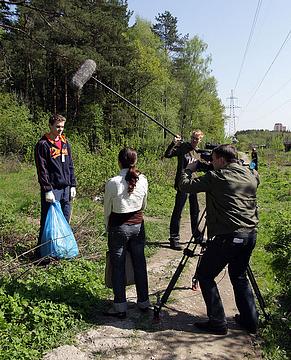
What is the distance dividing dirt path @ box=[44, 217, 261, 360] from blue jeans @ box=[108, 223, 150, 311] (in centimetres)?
26

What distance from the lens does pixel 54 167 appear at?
17.4 ft

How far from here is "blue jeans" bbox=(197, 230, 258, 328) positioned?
3.64 m

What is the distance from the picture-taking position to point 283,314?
4285 millimetres

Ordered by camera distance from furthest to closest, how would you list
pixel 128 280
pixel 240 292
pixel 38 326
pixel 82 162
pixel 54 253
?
pixel 82 162 → pixel 54 253 → pixel 128 280 → pixel 240 292 → pixel 38 326

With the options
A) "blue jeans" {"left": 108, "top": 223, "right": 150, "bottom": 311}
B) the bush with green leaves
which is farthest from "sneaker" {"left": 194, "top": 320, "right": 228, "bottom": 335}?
the bush with green leaves

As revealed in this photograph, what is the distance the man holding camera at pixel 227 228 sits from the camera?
11.9 ft

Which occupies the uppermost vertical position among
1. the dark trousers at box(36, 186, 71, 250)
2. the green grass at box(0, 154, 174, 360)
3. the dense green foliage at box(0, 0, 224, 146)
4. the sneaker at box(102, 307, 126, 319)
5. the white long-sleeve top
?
the dense green foliage at box(0, 0, 224, 146)

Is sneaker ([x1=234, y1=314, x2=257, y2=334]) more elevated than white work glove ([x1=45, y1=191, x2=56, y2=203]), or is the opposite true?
white work glove ([x1=45, y1=191, x2=56, y2=203])

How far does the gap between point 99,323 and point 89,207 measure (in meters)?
5.54

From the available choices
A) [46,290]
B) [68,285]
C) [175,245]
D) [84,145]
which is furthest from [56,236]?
[84,145]

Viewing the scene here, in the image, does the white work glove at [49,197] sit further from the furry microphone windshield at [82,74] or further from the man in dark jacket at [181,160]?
the man in dark jacket at [181,160]

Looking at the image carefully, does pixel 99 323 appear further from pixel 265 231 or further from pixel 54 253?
pixel 265 231

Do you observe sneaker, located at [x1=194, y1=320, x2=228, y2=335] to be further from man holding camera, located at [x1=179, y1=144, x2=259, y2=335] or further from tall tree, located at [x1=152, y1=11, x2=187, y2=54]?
tall tree, located at [x1=152, y1=11, x2=187, y2=54]

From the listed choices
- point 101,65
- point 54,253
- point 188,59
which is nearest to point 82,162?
point 54,253
